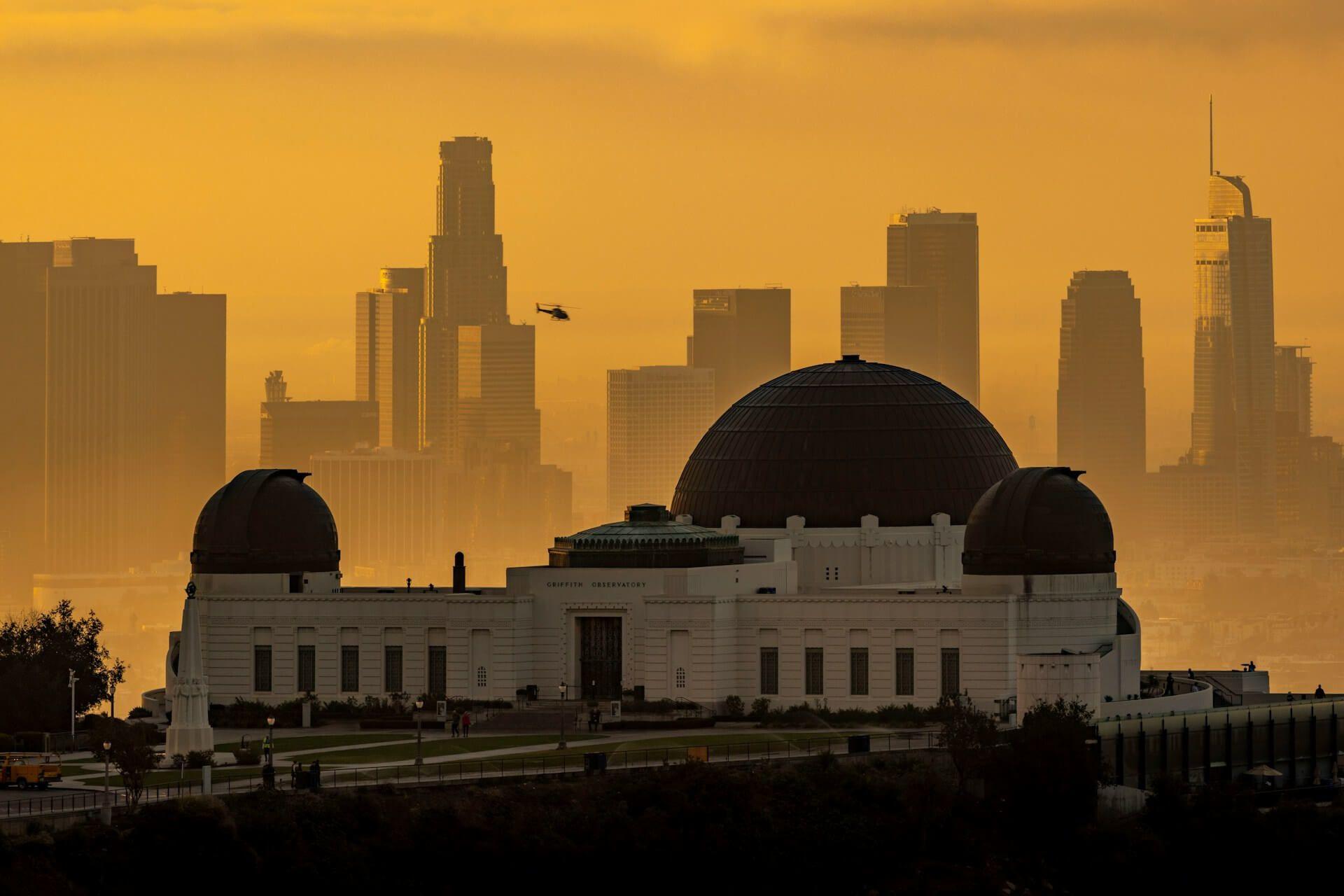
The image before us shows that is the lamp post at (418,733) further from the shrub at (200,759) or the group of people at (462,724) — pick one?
the shrub at (200,759)

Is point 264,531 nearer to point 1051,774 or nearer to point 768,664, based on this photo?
point 768,664

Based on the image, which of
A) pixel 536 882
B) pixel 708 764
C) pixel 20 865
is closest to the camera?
pixel 20 865

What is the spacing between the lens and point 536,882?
112 m

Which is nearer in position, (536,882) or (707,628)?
(536,882)

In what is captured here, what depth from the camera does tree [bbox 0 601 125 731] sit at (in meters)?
141

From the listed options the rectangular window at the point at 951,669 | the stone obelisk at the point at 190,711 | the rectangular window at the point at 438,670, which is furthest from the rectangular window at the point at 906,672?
the stone obelisk at the point at 190,711

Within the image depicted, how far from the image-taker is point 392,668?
485 ft

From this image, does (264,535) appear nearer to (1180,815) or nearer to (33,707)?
(33,707)

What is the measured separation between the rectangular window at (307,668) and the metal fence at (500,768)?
873 inches

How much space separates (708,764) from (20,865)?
1086 inches

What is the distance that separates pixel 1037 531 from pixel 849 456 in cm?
1636

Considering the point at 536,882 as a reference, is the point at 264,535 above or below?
above

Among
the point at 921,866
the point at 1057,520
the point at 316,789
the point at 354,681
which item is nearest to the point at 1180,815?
the point at 921,866

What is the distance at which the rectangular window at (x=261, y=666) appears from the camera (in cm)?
14988
